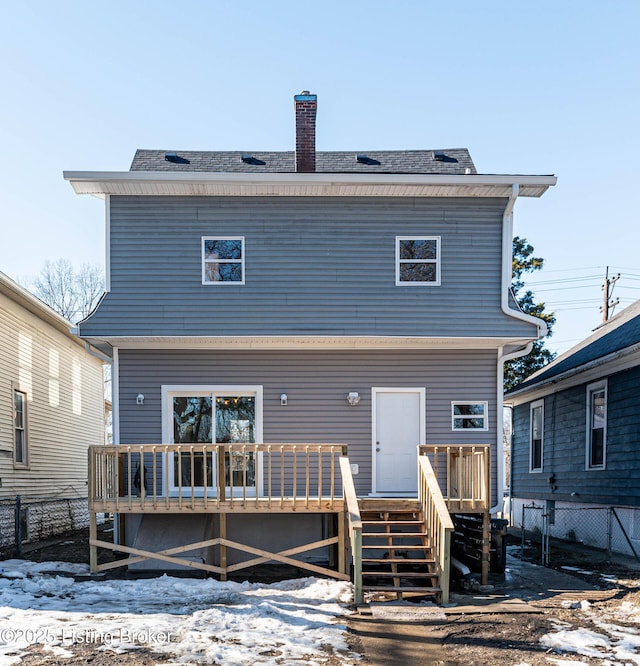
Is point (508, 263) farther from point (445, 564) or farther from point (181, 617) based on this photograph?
point (181, 617)

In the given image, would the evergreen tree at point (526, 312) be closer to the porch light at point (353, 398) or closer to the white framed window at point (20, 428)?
the porch light at point (353, 398)

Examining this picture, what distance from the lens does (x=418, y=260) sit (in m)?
10.7

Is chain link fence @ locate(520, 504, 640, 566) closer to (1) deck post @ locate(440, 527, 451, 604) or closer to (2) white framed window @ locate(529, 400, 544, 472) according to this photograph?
(2) white framed window @ locate(529, 400, 544, 472)

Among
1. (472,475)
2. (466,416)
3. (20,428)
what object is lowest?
(472,475)

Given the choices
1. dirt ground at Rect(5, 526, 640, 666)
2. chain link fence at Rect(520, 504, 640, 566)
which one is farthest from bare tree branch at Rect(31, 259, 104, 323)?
dirt ground at Rect(5, 526, 640, 666)

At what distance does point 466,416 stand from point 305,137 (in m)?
5.66

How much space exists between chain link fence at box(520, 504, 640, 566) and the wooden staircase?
2444mm

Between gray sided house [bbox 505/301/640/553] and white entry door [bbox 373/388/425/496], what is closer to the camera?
white entry door [bbox 373/388/425/496]

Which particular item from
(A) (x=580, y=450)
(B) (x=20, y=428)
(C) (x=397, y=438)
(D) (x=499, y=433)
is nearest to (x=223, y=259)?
(C) (x=397, y=438)

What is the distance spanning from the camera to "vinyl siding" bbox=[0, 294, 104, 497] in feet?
42.3

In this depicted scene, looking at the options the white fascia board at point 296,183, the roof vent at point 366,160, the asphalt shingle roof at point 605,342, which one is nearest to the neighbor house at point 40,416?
the white fascia board at point 296,183

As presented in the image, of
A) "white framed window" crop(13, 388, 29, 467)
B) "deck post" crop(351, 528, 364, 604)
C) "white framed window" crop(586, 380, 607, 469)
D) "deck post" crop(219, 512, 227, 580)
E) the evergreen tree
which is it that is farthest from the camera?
the evergreen tree

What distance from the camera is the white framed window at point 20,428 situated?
13.4 m

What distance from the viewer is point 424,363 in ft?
36.1
